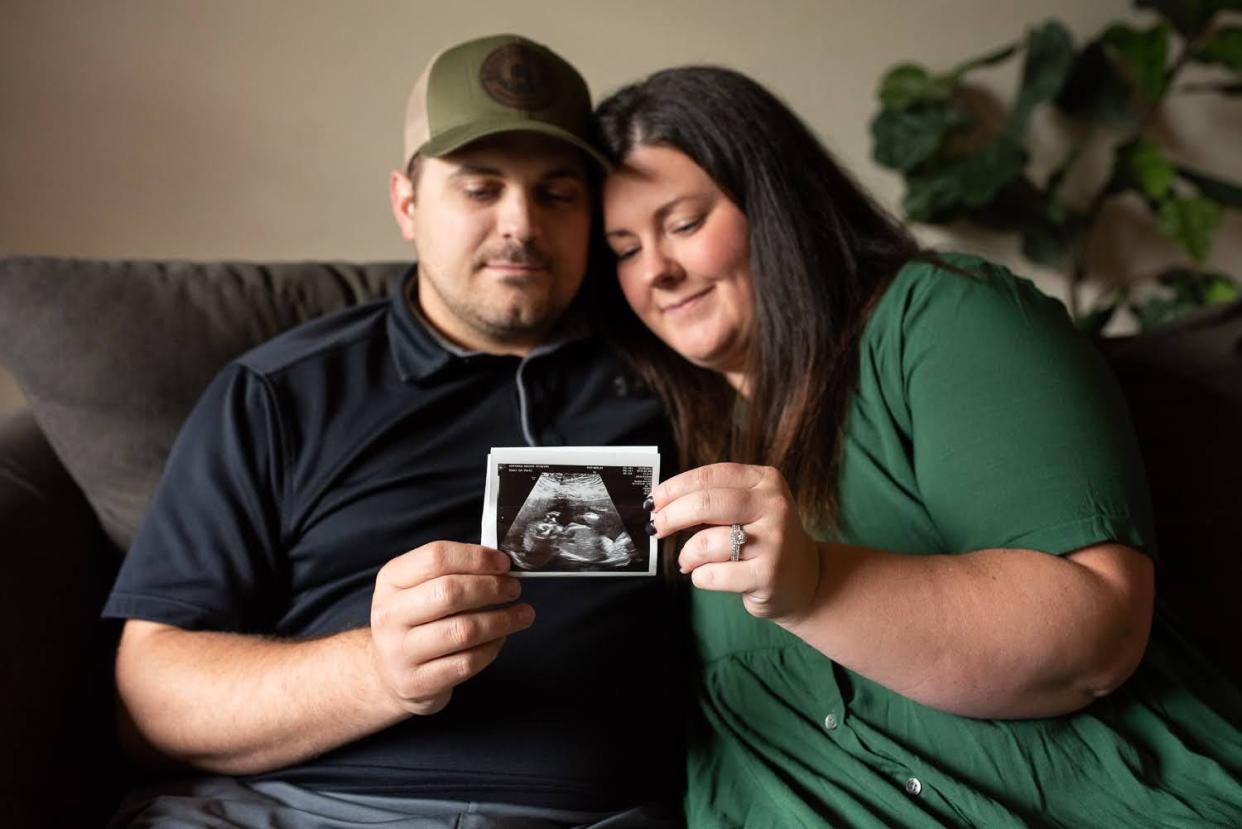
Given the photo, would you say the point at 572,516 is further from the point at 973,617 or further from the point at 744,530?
the point at 973,617

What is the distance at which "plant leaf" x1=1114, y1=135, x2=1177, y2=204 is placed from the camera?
2.39 m

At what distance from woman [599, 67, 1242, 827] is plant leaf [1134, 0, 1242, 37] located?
152 centimetres

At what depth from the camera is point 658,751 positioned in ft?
4.09

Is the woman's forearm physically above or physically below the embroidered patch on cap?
below

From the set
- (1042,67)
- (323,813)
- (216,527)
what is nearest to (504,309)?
(216,527)

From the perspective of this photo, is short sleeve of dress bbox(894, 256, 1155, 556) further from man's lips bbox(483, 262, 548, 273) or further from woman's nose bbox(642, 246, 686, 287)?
man's lips bbox(483, 262, 548, 273)

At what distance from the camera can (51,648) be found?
3.94 ft

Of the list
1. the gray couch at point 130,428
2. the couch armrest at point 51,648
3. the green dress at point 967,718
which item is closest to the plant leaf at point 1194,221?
the gray couch at point 130,428

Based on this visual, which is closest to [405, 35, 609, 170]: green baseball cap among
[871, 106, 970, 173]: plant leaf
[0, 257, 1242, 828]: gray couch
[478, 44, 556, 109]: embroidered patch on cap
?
[478, 44, 556, 109]: embroidered patch on cap

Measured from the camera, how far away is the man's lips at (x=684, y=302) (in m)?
1.33

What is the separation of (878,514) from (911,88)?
1547mm

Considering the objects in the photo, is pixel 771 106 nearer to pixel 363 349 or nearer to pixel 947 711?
pixel 363 349

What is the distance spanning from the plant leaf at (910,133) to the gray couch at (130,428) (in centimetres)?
93

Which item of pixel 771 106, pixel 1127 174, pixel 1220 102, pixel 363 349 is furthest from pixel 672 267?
pixel 1220 102
